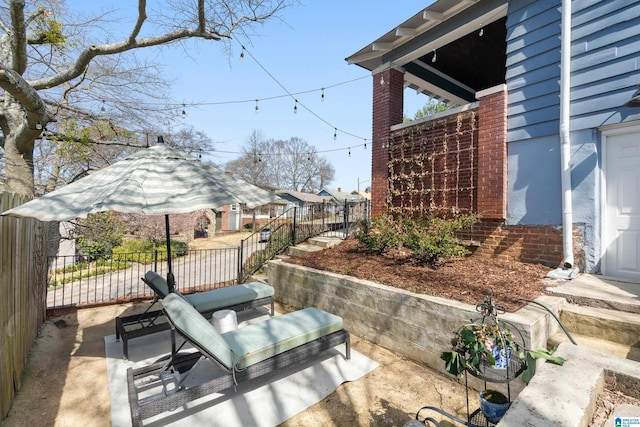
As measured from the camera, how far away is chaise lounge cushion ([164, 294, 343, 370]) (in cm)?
266

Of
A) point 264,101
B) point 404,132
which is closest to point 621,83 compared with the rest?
point 404,132

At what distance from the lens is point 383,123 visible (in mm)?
7305

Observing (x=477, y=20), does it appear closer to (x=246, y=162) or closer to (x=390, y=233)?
(x=390, y=233)

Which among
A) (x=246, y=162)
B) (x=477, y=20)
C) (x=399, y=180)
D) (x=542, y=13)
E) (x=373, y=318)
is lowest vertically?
(x=373, y=318)

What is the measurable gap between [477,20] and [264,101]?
7826 millimetres

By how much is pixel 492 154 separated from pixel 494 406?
449 centimetres

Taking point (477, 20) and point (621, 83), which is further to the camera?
point (477, 20)

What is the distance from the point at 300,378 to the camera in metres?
3.35

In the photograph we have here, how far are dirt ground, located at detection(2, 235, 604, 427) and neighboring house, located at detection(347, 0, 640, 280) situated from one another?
0.80 m

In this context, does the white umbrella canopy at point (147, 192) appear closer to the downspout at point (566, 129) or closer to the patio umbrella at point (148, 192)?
the patio umbrella at point (148, 192)

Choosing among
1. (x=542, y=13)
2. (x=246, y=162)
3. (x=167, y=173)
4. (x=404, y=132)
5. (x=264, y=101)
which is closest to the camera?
(x=167, y=173)

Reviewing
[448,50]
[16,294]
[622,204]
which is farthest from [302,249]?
[448,50]

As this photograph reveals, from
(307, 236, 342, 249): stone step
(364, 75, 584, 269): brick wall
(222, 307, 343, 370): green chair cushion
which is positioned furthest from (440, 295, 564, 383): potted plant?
(307, 236, 342, 249): stone step

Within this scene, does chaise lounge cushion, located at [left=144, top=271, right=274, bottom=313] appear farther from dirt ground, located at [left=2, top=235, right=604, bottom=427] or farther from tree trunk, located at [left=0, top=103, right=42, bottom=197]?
tree trunk, located at [left=0, top=103, right=42, bottom=197]
